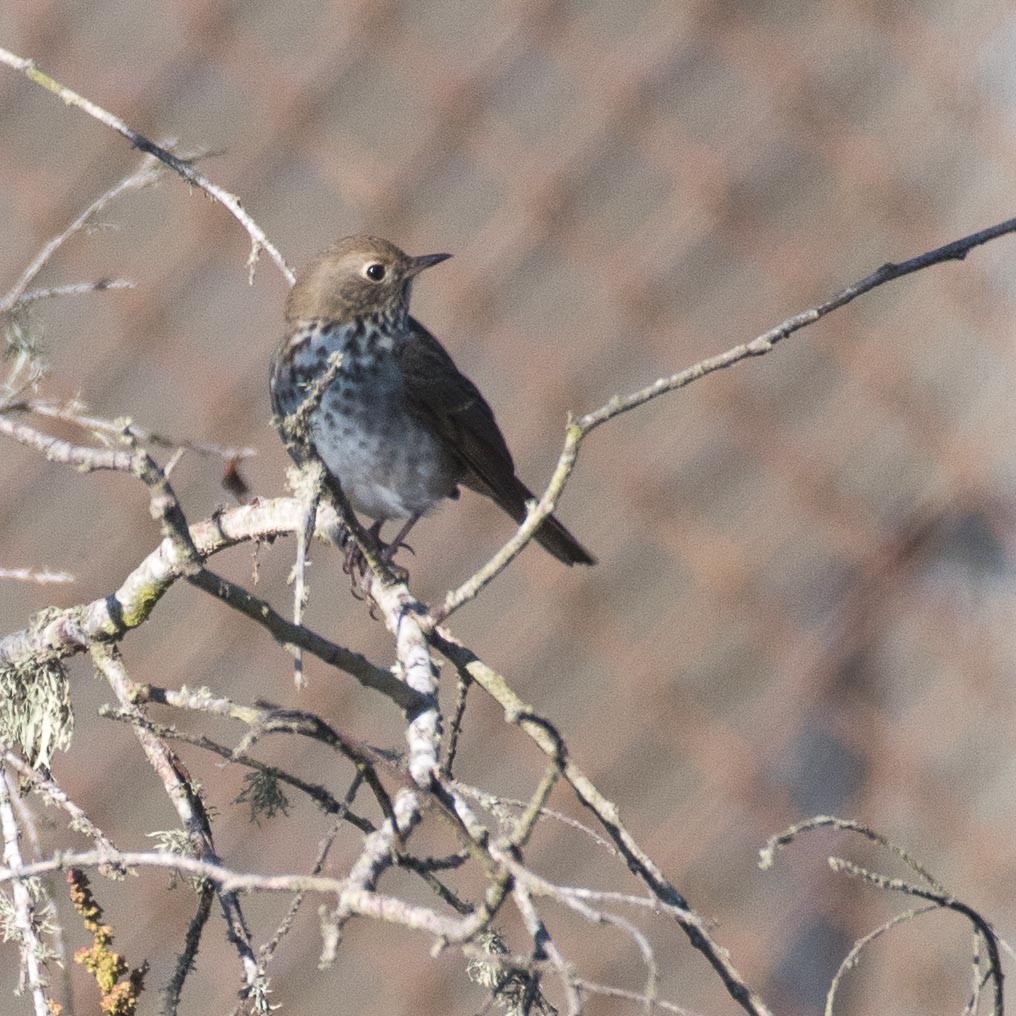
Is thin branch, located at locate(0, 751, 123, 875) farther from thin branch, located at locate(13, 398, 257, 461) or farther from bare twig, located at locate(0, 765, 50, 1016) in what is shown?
thin branch, located at locate(13, 398, 257, 461)

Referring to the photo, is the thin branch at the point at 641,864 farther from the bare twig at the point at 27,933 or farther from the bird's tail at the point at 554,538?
the bird's tail at the point at 554,538

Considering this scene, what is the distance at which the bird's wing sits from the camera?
4.38 ft

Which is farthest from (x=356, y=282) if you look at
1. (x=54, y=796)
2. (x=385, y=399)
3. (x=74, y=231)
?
(x=54, y=796)

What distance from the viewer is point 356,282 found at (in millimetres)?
1369

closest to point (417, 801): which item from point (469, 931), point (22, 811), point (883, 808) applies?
point (469, 931)

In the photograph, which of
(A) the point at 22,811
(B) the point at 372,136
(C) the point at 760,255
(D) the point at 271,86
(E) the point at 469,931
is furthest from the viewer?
(C) the point at 760,255

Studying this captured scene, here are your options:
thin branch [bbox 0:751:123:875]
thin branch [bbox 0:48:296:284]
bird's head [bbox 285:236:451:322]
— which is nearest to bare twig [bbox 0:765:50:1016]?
thin branch [bbox 0:751:123:875]

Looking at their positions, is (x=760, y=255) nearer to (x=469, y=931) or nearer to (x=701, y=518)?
(x=701, y=518)

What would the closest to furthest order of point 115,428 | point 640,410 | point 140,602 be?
point 115,428 → point 140,602 → point 640,410

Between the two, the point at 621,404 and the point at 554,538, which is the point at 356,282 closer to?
the point at 554,538

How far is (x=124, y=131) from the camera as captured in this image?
750mm

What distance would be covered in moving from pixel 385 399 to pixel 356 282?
12 centimetres

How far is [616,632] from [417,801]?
1.75m

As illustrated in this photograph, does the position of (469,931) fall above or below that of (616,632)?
below
